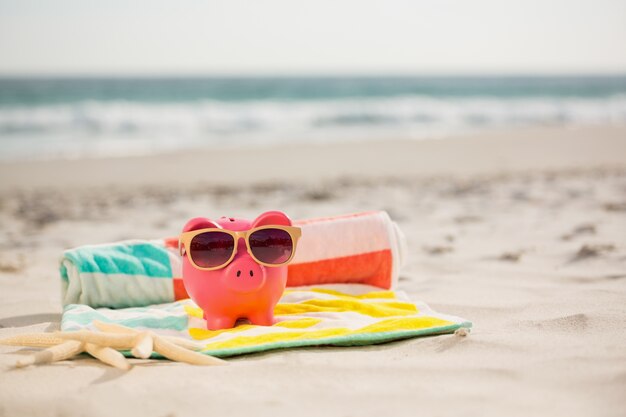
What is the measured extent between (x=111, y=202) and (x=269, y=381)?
503cm

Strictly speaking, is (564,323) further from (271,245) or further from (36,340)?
(36,340)

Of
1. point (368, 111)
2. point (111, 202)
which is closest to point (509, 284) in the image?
point (111, 202)

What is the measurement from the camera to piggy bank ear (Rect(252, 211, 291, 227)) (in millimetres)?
2723

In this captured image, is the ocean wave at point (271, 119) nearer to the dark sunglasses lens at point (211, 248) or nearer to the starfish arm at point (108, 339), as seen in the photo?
the dark sunglasses lens at point (211, 248)

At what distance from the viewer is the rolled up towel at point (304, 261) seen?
10.6ft

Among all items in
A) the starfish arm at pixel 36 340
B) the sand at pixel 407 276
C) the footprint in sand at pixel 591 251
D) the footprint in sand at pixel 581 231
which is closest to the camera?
the sand at pixel 407 276

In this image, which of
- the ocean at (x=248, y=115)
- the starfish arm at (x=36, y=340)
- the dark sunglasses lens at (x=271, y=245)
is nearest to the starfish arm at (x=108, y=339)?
the starfish arm at (x=36, y=340)

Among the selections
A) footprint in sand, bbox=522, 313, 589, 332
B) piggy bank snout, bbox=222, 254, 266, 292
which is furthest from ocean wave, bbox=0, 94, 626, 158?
footprint in sand, bbox=522, 313, 589, 332

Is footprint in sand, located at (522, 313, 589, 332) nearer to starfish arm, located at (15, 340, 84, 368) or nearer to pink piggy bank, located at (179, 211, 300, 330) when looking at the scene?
pink piggy bank, located at (179, 211, 300, 330)

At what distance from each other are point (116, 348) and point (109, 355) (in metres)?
0.10

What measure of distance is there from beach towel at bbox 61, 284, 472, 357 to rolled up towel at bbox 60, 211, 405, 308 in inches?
2.5

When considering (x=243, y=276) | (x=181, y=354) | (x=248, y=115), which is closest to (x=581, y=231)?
(x=243, y=276)

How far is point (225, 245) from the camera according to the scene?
271cm

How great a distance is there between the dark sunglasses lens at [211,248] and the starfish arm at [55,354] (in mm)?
533
